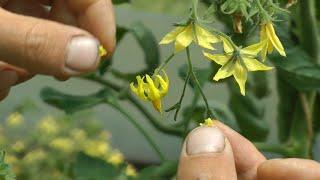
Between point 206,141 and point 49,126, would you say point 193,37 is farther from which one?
point 49,126

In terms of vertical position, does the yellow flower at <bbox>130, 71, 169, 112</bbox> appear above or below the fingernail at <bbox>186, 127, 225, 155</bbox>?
above

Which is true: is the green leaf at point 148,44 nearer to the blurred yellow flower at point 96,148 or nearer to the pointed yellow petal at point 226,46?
the pointed yellow petal at point 226,46

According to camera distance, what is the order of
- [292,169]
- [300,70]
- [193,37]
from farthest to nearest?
[300,70]
[292,169]
[193,37]

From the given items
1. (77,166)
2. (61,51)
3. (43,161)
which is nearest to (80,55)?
(61,51)

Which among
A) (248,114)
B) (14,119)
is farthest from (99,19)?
(14,119)

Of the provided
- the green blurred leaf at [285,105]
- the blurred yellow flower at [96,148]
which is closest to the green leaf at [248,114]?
the green blurred leaf at [285,105]

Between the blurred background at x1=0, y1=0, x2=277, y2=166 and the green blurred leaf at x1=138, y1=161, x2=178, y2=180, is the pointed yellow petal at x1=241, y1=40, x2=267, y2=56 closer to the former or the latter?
the green blurred leaf at x1=138, y1=161, x2=178, y2=180

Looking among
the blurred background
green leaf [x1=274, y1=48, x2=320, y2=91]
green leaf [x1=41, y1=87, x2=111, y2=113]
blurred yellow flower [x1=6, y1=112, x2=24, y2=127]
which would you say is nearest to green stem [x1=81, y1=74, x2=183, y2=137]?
green leaf [x1=41, y1=87, x2=111, y2=113]
